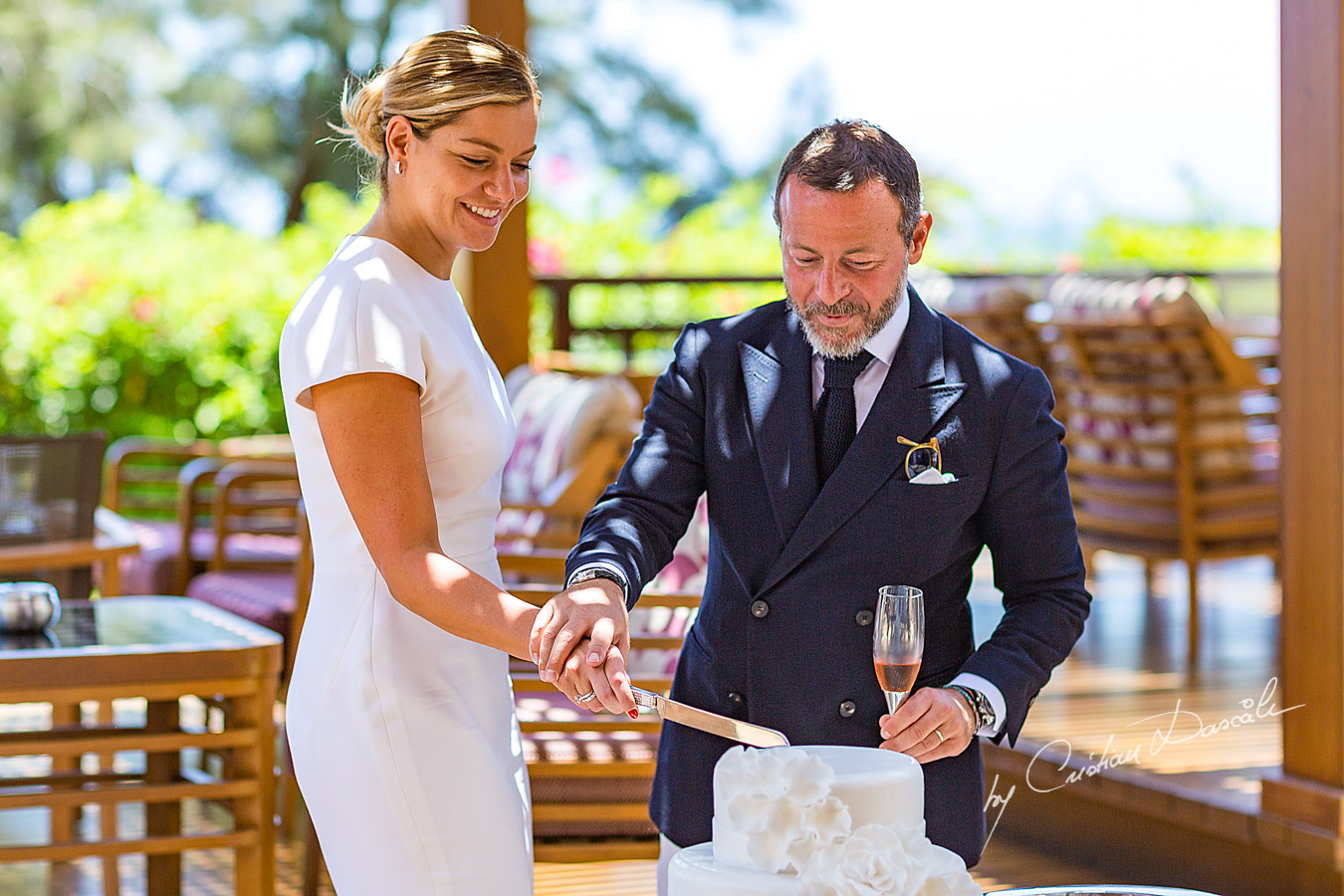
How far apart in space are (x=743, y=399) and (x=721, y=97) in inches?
622

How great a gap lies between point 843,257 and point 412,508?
0.54 m

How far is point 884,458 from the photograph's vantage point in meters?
1.64

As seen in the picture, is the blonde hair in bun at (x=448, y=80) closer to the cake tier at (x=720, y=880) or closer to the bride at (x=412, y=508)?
the bride at (x=412, y=508)

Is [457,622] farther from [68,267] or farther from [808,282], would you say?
[68,267]

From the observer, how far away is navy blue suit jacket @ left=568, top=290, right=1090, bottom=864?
1.63 meters

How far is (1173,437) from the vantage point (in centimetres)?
437

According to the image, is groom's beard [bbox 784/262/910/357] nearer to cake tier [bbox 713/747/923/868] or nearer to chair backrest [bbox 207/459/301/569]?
cake tier [bbox 713/747/923/868]

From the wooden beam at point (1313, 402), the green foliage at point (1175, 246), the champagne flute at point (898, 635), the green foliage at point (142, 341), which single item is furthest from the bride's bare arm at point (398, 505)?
the green foliage at point (1175, 246)

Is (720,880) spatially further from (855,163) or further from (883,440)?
(855,163)

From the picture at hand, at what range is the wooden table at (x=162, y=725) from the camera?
236 cm

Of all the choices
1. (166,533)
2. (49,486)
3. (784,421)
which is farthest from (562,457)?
(784,421)

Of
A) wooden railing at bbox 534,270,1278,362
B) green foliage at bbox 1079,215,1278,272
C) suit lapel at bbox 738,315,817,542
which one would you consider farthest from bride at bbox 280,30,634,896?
green foliage at bbox 1079,215,1278,272

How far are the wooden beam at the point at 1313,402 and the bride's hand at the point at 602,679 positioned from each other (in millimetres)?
1725

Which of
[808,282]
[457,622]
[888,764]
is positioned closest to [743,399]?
[808,282]
